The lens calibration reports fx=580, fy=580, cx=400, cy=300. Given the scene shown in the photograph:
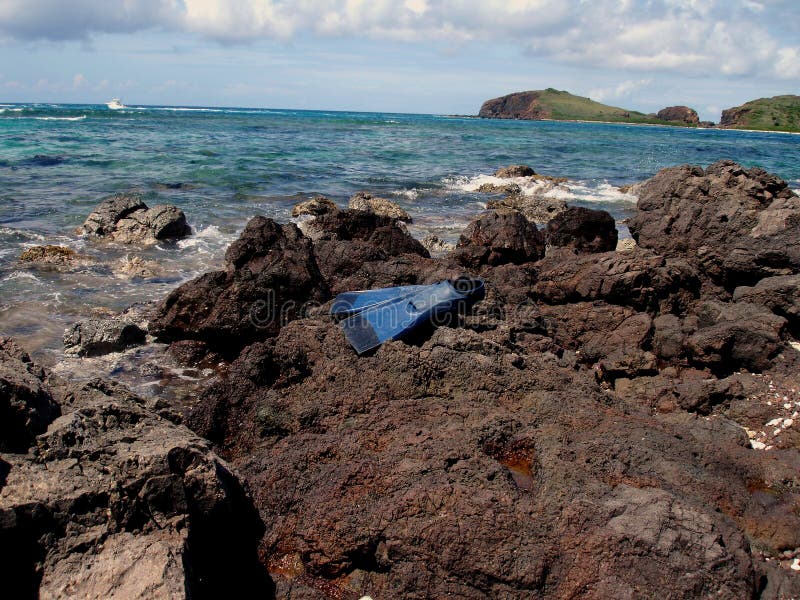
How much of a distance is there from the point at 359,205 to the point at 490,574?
14.2 metres

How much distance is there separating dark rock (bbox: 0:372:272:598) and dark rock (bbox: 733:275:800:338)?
22.3 ft

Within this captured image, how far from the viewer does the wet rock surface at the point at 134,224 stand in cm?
1309

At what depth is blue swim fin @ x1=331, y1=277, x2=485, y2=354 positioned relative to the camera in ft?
18.1

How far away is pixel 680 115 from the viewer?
472 feet

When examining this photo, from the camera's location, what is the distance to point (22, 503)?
252cm

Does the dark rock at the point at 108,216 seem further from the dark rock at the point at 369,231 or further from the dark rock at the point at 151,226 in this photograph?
the dark rock at the point at 369,231

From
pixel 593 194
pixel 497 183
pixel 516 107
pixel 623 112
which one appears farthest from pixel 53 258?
pixel 516 107

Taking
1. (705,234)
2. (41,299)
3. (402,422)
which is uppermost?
→ (705,234)

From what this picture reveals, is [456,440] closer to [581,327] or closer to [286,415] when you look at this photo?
[286,415]

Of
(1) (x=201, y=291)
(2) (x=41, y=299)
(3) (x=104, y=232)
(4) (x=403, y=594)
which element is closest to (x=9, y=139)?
(3) (x=104, y=232)

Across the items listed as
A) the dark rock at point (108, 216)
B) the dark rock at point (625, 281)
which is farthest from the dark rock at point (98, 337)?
the dark rock at point (108, 216)

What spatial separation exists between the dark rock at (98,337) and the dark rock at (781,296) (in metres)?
7.96

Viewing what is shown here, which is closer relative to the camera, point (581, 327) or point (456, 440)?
point (456, 440)

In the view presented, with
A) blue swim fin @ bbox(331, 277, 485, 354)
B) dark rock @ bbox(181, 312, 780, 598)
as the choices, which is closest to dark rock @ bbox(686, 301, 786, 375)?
dark rock @ bbox(181, 312, 780, 598)
